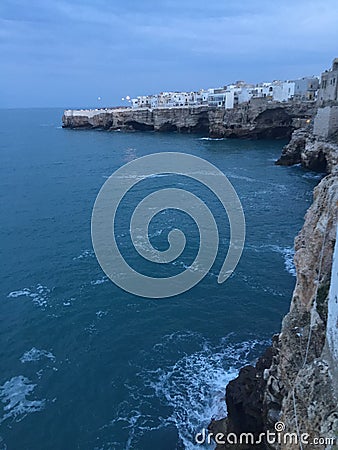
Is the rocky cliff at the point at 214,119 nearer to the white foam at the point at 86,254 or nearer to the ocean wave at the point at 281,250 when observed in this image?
the ocean wave at the point at 281,250

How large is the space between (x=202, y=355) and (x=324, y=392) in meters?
9.85

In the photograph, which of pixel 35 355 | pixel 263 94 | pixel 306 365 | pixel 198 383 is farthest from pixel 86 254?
pixel 263 94

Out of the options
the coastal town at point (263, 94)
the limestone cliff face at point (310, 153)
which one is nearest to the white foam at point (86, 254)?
the limestone cliff face at point (310, 153)

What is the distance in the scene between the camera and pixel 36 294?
74.1ft

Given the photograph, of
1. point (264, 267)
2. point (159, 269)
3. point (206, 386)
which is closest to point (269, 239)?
point (264, 267)

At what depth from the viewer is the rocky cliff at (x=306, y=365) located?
27.9ft

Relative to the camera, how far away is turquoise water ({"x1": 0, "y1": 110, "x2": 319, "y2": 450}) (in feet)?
47.7

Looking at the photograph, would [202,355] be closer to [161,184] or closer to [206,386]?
[206,386]

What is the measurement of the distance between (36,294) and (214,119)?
74.0m

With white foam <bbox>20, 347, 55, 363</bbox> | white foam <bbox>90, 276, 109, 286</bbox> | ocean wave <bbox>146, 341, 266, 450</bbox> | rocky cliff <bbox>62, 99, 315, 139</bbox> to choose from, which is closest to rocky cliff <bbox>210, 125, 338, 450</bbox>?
ocean wave <bbox>146, 341, 266, 450</bbox>

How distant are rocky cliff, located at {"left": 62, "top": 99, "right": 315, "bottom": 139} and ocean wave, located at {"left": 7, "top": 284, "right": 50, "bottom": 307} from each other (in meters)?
64.1

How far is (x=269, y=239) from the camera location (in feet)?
97.6

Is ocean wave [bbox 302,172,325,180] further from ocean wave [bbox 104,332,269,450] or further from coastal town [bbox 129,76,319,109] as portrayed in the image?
coastal town [bbox 129,76,319,109]

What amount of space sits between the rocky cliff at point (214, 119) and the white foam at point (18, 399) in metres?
69.9
